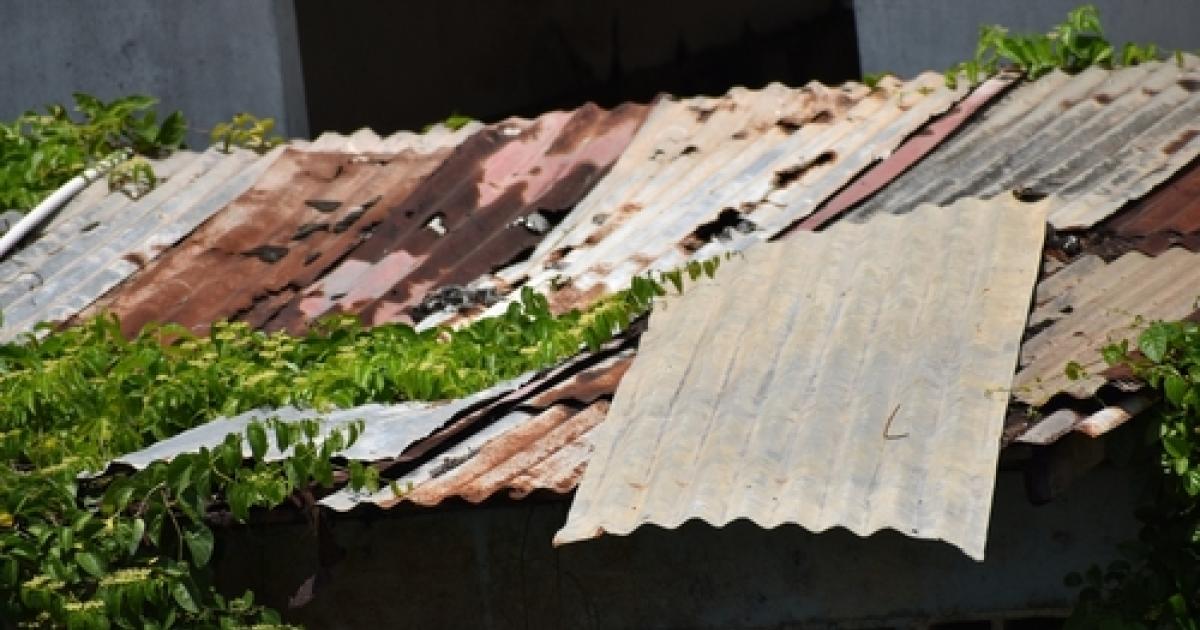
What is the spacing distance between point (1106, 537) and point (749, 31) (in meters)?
8.48

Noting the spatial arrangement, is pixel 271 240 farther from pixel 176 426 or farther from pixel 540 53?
pixel 540 53

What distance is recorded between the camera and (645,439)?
5.22m

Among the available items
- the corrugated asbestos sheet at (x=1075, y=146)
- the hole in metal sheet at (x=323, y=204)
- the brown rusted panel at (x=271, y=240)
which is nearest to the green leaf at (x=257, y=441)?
the brown rusted panel at (x=271, y=240)

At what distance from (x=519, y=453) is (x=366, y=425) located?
0.52 metres

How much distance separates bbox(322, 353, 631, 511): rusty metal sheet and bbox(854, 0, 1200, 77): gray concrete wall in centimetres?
306

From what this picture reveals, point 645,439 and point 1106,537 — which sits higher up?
point 645,439

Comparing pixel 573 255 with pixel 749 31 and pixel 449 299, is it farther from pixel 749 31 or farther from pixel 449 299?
pixel 749 31

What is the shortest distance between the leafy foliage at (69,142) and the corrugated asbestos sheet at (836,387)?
3309 mm

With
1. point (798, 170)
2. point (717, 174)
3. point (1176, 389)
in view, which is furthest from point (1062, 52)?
point (1176, 389)

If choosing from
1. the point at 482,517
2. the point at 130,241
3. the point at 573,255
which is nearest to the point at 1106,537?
the point at 482,517

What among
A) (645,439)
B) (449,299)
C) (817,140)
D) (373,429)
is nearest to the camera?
(645,439)

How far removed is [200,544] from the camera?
5.39 metres

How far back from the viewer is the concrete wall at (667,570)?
17.6 ft

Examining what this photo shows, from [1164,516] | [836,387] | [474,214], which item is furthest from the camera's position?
[474,214]
